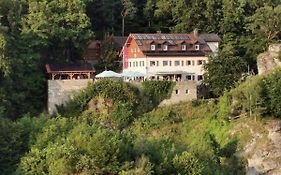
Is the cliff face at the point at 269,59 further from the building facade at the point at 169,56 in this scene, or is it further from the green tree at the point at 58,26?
the green tree at the point at 58,26

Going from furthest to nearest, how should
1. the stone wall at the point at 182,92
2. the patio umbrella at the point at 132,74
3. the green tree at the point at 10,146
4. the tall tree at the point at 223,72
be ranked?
the patio umbrella at the point at 132,74, the stone wall at the point at 182,92, the tall tree at the point at 223,72, the green tree at the point at 10,146

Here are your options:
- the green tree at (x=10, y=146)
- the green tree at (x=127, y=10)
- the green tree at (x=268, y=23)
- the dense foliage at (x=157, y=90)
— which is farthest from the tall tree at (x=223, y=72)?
the green tree at (x=10, y=146)

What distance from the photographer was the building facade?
162 feet

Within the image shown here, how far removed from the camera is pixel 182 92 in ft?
152

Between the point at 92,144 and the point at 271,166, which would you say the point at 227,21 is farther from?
the point at 92,144

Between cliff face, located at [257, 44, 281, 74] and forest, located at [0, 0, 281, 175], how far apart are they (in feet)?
3.47

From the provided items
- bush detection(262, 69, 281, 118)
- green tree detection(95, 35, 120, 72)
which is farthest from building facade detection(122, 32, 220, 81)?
bush detection(262, 69, 281, 118)

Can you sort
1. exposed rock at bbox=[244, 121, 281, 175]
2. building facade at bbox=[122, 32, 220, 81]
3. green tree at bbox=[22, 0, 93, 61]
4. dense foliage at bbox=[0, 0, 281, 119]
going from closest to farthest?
1. exposed rock at bbox=[244, 121, 281, 175]
2. dense foliage at bbox=[0, 0, 281, 119]
3. green tree at bbox=[22, 0, 93, 61]
4. building facade at bbox=[122, 32, 220, 81]

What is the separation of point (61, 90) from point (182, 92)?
316 inches

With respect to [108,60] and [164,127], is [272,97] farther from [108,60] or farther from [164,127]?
[108,60]

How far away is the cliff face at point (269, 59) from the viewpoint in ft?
157

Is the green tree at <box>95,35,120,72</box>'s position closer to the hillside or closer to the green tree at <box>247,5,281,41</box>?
the hillside

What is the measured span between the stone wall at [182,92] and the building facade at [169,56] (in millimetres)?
2402

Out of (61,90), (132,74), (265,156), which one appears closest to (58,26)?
(61,90)
